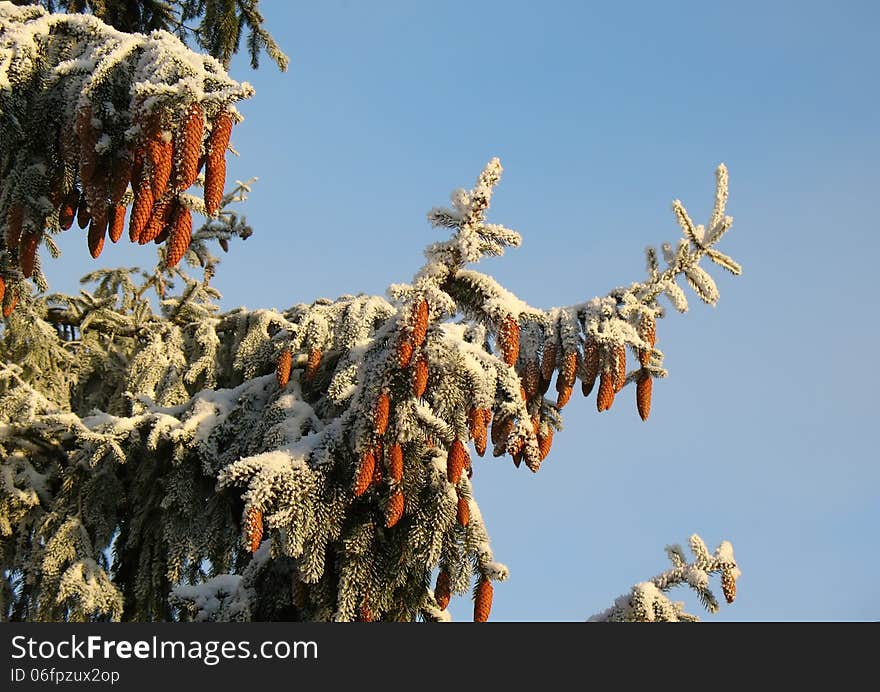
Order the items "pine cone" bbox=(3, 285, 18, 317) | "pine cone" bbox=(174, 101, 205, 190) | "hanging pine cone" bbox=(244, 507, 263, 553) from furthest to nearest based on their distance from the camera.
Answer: "pine cone" bbox=(3, 285, 18, 317) < "hanging pine cone" bbox=(244, 507, 263, 553) < "pine cone" bbox=(174, 101, 205, 190)

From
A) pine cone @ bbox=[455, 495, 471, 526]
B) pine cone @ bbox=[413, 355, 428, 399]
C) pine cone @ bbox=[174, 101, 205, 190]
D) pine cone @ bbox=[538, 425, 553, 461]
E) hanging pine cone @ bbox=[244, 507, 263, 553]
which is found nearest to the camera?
pine cone @ bbox=[174, 101, 205, 190]

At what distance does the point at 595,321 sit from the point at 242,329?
9.24ft

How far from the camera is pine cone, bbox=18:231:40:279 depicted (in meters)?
4.53

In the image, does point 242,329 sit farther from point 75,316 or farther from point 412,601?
point 412,601

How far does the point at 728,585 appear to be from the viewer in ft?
14.7

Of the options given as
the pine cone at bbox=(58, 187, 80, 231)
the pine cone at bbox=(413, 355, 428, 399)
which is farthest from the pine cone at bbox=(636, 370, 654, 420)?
the pine cone at bbox=(58, 187, 80, 231)

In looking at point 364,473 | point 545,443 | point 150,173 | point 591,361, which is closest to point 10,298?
Result: point 150,173

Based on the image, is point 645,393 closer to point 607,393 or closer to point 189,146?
point 607,393

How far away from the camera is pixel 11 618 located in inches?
241

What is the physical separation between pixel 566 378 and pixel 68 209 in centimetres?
237

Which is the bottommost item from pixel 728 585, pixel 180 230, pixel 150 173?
pixel 728 585

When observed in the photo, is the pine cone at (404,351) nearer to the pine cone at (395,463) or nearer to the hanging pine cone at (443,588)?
the pine cone at (395,463)

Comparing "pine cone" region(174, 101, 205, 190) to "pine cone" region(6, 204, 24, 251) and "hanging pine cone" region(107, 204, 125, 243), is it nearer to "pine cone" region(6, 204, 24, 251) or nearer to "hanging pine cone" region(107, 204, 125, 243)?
"hanging pine cone" region(107, 204, 125, 243)

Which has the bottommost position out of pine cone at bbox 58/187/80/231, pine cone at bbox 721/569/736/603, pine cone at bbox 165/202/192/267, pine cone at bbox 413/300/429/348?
pine cone at bbox 721/569/736/603
